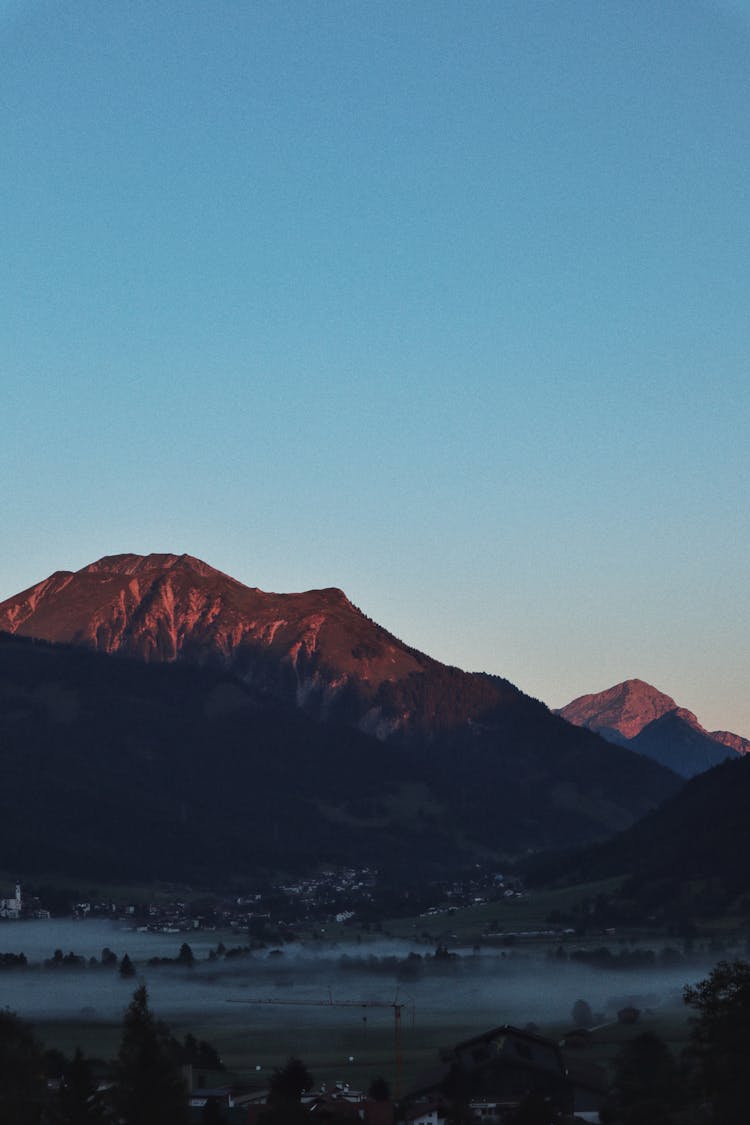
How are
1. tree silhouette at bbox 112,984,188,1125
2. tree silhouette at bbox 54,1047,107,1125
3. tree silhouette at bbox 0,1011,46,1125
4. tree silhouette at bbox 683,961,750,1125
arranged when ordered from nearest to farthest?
tree silhouette at bbox 683,961,750,1125 < tree silhouette at bbox 0,1011,46,1125 < tree silhouette at bbox 112,984,188,1125 < tree silhouette at bbox 54,1047,107,1125

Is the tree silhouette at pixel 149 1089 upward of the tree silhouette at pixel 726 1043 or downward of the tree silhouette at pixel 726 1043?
downward

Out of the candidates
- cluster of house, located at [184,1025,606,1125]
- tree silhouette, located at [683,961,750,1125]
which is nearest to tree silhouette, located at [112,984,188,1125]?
cluster of house, located at [184,1025,606,1125]

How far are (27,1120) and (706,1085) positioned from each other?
38.9 m

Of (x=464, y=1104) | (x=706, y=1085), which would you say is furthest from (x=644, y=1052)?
(x=706, y=1085)

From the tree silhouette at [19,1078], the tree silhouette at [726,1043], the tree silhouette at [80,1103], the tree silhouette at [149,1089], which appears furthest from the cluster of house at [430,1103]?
the tree silhouette at [726,1043]

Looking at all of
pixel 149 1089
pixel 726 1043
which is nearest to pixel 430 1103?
pixel 149 1089

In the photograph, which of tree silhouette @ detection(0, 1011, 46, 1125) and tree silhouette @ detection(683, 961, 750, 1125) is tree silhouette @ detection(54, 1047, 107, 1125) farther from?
tree silhouette @ detection(683, 961, 750, 1125)

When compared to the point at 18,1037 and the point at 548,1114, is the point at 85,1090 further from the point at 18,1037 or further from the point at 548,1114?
the point at 548,1114

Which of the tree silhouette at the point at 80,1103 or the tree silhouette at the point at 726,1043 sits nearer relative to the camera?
the tree silhouette at the point at 726,1043

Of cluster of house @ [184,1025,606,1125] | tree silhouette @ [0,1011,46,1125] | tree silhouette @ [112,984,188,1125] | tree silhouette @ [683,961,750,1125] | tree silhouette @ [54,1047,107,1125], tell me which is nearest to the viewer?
tree silhouette @ [683,961,750,1125]

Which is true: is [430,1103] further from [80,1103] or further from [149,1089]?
[149,1089]

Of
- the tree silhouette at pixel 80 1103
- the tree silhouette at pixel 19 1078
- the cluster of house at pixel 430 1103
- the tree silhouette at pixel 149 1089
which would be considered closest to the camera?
the tree silhouette at pixel 19 1078

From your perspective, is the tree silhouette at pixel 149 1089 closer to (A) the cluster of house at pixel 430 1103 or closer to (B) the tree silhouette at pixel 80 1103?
(B) the tree silhouette at pixel 80 1103

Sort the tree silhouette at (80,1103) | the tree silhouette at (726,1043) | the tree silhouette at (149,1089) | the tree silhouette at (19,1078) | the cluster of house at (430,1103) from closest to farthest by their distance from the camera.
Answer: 1. the tree silhouette at (726,1043)
2. the tree silhouette at (19,1078)
3. the tree silhouette at (149,1089)
4. the tree silhouette at (80,1103)
5. the cluster of house at (430,1103)
